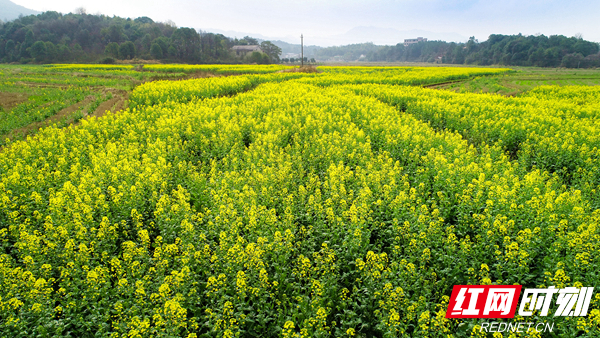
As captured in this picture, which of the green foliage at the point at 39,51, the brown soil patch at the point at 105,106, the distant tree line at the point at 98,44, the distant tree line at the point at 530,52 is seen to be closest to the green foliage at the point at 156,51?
the distant tree line at the point at 98,44

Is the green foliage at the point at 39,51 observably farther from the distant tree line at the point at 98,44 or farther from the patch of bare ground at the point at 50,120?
the patch of bare ground at the point at 50,120

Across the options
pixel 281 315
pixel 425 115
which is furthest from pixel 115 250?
pixel 425 115

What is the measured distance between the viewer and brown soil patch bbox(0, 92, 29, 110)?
21.9 metres

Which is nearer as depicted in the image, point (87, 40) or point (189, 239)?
point (189, 239)

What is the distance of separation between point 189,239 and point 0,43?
122 m

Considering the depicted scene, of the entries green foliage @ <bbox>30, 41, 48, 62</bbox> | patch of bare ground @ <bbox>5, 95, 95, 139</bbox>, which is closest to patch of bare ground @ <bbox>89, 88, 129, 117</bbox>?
patch of bare ground @ <bbox>5, 95, 95, 139</bbox>

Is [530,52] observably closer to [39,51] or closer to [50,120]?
[50,120]

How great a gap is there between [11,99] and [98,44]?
89093 millimetres

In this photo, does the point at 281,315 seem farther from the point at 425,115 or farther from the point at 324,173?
the point at 425,115

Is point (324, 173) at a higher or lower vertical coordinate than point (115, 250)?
higher

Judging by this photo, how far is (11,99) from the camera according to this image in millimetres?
23500

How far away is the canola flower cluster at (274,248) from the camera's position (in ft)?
13.5

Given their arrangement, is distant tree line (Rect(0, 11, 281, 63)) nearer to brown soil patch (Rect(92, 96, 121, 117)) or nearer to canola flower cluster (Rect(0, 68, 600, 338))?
brown soil patch (Rect(92, 96, 121, 117))

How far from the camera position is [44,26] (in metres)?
95.9
